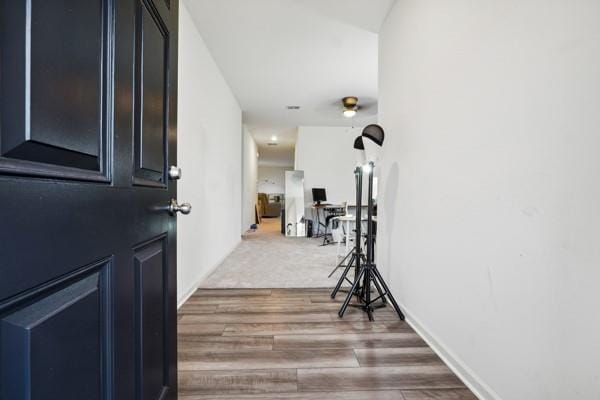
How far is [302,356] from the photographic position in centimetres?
169

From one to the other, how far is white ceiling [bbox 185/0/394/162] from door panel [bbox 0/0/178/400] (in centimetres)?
200

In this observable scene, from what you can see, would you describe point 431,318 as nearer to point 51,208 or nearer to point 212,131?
point 51,208

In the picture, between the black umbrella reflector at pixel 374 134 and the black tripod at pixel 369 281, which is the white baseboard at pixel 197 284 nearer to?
the black tripod at pixel 369 281

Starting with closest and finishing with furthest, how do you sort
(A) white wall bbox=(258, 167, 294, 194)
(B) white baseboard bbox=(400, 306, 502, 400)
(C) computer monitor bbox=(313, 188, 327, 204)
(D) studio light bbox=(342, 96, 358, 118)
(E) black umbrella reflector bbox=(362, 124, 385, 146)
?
1. (B) white baseboard bbox=(400, 306, 502, 400)
2. (E) black umbrella reflector bbox=(362, 124, 385, 146)
3. (D) studio light bbox=(342, 96, 358, 118)
4. (C) computer monitor bbox=(313, 188, 327, 204)
5. (A) white wall bbox=(258, 167, 294, 194)

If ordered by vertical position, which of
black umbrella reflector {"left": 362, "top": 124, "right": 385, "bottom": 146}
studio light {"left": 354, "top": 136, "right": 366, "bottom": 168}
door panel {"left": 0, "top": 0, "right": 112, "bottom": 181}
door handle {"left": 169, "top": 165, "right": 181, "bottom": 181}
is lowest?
door handle {"left": 169, "top": 165, "right": 181, "bottom": 181}

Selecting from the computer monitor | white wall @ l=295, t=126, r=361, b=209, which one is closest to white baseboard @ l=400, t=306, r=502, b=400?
the computer monitor

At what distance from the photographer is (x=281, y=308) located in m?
2.40

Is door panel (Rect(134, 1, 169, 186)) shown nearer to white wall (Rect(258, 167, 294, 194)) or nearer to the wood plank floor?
the wood plank floor

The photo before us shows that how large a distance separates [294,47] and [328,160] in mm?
3918

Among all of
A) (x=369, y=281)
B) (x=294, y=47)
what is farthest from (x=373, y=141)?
(x=294, y=47)

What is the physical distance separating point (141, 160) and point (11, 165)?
454 millimetres

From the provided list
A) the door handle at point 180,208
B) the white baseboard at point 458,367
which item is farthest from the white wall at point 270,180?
the door handle at point 180,208

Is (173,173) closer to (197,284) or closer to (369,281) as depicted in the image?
(369,281)

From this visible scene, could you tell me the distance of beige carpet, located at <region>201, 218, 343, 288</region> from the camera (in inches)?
121
